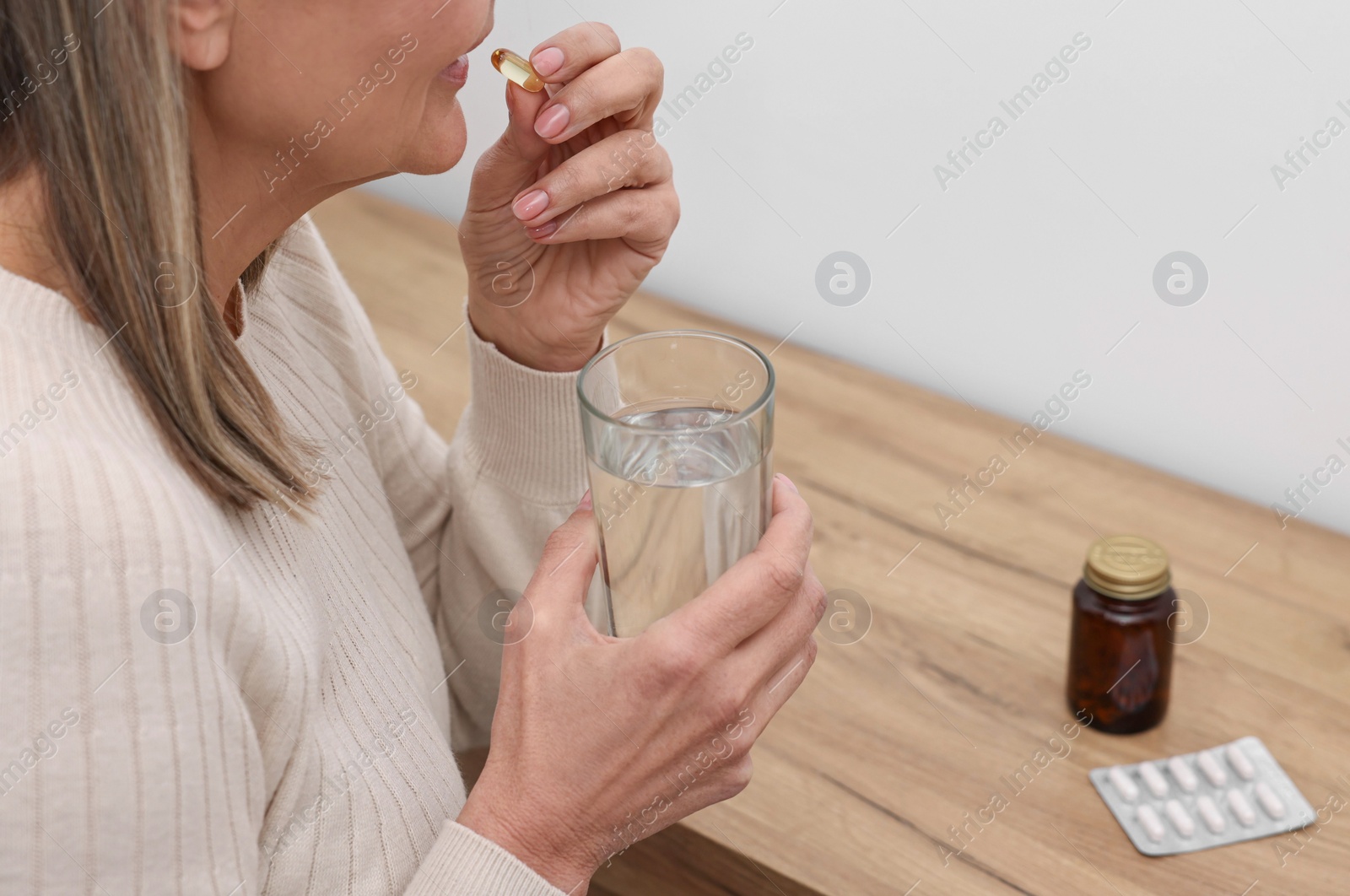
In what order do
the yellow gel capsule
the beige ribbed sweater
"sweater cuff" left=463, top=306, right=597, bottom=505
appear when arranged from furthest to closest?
1. "sweater cuff" left=463, top=306, right=597, bottom=505
2. the yellow gel capsule
3. the beige ribbed sweater

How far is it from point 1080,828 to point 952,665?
16cm

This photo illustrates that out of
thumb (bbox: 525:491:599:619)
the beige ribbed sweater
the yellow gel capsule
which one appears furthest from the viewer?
the yellow gel capsule

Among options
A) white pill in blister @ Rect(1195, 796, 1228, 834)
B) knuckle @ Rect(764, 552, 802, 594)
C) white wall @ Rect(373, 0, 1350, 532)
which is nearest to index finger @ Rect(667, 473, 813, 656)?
knuckle @ Rect(764, 552, 802, 594)

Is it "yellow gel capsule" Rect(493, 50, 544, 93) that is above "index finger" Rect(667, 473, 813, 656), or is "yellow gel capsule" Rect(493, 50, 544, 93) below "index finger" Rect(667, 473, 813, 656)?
above

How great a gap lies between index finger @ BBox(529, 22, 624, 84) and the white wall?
1.28ft

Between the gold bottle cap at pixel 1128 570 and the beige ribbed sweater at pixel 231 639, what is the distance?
0.37 m

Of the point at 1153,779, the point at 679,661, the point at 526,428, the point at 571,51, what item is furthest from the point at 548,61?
the point at 1153,779

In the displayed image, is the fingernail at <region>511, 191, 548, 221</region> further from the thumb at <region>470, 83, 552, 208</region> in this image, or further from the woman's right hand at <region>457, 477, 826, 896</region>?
the woman's right hand at <region>457, 477, 826, 896</region>

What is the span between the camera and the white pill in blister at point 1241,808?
778 millimetres

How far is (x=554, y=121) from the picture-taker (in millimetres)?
745

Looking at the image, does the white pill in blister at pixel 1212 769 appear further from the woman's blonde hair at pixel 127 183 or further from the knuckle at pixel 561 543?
the woman's blonde hair at pixel 127 183

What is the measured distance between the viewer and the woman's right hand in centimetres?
59

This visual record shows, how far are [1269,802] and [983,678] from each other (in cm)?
20

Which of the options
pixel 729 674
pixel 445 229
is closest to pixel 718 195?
pixel 445 229
